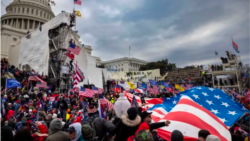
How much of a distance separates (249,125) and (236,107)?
163cm

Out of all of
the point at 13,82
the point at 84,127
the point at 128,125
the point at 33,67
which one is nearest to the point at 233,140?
the point at 128,125

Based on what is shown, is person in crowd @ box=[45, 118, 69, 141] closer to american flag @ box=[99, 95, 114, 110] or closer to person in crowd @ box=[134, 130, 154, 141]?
person in crowd @ box=[134, 130, 154, 141]

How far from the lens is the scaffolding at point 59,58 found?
78.5 feet

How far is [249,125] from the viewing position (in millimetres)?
7047

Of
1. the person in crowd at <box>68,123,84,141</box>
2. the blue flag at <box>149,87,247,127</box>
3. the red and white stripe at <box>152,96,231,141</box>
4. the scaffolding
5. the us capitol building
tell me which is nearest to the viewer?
the person in crowd at <box>68,123,84,141</box>

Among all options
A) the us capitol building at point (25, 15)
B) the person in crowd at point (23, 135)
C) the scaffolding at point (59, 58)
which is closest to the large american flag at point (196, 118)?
the person in crowd at point (23, 135)

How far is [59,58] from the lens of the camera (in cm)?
2619

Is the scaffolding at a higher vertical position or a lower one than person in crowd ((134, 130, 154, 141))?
higher

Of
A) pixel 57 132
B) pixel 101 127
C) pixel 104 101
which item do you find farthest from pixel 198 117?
pixel 104 101

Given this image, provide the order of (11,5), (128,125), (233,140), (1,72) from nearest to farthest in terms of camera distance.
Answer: (128,125) → (233,140) → (1,72) → (11,5)

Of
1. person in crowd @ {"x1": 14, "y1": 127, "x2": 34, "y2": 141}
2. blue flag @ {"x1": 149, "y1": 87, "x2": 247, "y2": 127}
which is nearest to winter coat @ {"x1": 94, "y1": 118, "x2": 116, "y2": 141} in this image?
person in crowd @ {"x1": 14, "y1": 127, "x2": 34, "y2": 141}

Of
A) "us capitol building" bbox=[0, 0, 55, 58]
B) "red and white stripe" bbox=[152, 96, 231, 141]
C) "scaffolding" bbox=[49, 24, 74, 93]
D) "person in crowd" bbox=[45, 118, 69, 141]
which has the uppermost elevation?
"us capitol building" bbox=[0, 0, 55, 58]

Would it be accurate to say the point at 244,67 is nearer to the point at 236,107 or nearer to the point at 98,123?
the point at 236,107

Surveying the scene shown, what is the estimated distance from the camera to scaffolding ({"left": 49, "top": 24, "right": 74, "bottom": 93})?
78.5 ft
